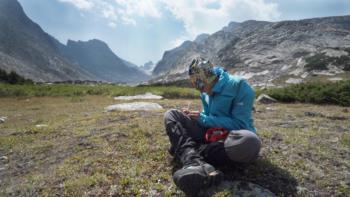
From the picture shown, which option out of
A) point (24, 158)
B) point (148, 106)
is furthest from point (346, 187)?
point (148, 106)

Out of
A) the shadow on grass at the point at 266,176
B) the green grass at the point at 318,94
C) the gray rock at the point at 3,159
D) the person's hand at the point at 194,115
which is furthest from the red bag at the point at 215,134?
the green grass at the point at 318,94

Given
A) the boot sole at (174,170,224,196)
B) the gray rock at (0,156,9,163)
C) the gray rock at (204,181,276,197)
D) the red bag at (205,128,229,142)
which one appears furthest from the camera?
the gray rock at (0,156,9,163)

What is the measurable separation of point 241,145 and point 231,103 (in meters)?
0.96

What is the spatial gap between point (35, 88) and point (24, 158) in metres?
35.1

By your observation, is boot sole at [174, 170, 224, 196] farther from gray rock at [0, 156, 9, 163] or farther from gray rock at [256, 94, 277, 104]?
gray rock at [256, 94, 277, 104]

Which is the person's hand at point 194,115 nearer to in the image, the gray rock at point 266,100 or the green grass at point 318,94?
the green grass at point 318,94

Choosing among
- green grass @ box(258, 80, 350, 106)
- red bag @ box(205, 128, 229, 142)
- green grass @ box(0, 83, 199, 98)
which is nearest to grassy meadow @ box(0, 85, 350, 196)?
red bag @ box(205, 128, 229, 142)

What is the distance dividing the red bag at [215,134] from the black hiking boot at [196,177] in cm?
72

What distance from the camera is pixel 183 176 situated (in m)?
4.29

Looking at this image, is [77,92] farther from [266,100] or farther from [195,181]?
[195,181]

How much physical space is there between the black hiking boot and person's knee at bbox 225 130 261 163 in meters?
0.48

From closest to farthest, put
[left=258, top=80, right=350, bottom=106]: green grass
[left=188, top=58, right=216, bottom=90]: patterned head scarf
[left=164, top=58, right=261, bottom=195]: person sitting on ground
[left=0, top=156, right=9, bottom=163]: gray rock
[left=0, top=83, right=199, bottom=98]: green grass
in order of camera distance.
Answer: [left=164, top=58, right=261, bottom=195]: person sitting on ground, [left=188, top=58, right=216, bottom=90]: patterned head scarf, [left=0, top=156, right=9, bottom=163]: gray rock, [left=258, top=80, right=350, bottom=106]: green grass, [left=0, top=83, right=199, bottom=98]: green grass

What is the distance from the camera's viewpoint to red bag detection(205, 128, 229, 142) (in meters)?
5.00

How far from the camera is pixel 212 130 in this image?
5.17 m
